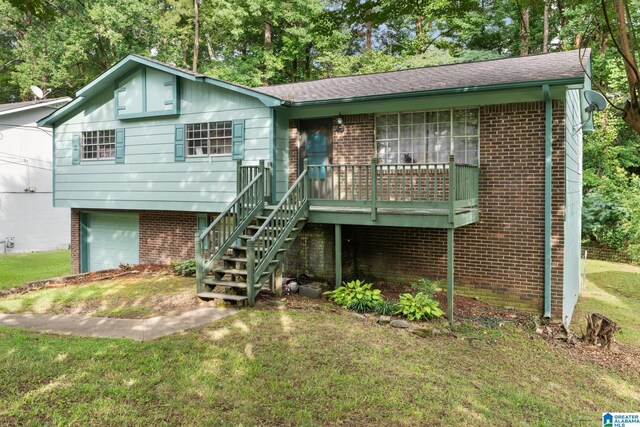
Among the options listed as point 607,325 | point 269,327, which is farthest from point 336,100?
point 607,325

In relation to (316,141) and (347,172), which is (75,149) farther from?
(347,172)

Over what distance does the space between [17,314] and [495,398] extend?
25.2 ft

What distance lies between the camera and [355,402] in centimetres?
446

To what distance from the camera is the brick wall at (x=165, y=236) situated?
12.5 meters

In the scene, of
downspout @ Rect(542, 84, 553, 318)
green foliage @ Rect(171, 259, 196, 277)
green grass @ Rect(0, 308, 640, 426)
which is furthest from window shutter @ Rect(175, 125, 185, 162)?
downspout @ Rect(542, 84, 553, 318)

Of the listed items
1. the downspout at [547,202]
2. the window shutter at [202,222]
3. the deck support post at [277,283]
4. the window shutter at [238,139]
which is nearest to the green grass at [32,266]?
the window shutter at [202,222]

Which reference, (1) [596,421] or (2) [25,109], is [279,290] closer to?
(1) [596,421]

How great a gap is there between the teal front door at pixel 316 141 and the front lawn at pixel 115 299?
3938 millimetres

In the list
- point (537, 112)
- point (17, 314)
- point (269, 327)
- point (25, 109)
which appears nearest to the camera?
point (269, 327)

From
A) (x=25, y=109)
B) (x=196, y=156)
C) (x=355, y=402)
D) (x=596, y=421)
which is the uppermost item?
(x=25, y=109)

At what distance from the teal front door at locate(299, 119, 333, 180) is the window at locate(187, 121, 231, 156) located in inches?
70.6

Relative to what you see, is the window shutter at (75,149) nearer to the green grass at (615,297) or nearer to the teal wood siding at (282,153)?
the teal wood siding at (282,153)

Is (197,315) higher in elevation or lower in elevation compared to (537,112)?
lower

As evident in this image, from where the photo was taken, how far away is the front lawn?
7773mm
